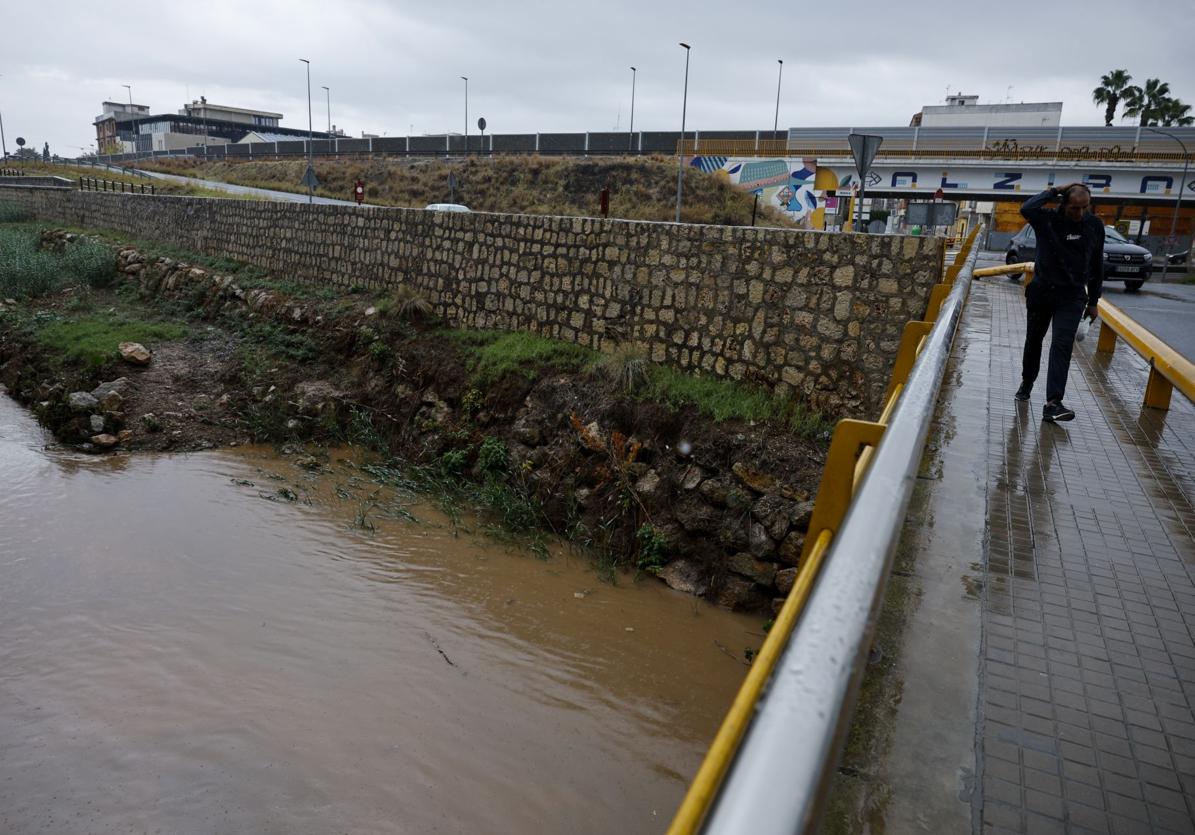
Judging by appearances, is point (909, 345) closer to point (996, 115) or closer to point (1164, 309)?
point (1164, 309)

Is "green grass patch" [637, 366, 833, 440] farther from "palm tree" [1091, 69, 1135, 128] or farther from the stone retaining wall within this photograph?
"palm tree" [1091, 69, 1135, 128]

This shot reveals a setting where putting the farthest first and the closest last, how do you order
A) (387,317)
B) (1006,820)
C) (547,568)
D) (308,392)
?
(387,317) → (308,392) → (547,568) → (1006,820)

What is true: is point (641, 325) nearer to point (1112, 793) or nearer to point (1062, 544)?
point (1062, 544)

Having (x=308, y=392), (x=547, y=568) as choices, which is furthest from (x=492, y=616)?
(x=308, y=392)

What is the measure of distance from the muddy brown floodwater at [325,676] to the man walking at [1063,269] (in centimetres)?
342

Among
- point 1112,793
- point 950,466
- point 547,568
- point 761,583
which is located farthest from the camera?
point 547,568

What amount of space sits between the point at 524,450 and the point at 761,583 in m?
3.68

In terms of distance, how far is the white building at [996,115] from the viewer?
53.6m

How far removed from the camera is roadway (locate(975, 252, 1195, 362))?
10.9 metres

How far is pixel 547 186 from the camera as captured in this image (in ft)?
125

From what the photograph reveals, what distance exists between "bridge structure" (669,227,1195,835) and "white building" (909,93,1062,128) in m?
55.6

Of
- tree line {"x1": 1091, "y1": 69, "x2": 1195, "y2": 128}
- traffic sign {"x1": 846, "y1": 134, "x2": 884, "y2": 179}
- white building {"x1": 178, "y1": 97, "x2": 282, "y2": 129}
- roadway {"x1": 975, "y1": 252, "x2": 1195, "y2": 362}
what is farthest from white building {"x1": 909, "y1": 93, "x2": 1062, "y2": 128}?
white building {"x1": 178, "y1": 97, "x2": 282, "y2": 129}

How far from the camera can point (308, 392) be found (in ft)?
40.0

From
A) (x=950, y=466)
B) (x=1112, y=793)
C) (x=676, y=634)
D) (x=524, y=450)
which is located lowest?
(x=676, y=634)
